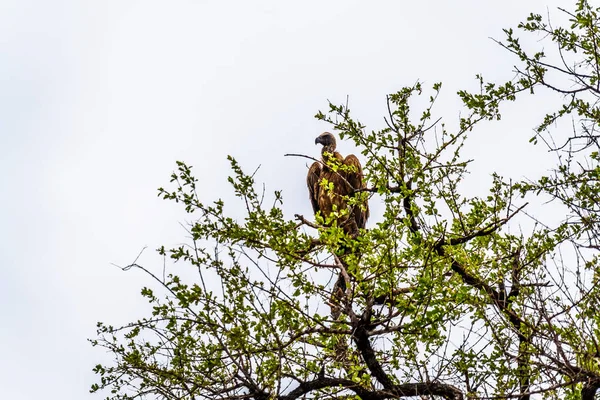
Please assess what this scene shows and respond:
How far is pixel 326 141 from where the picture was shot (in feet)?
38.6

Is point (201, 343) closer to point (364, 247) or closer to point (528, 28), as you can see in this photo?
point (364, 247)

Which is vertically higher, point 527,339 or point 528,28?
point 528,28

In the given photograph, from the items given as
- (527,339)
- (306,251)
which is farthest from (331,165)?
Result: (527,339)

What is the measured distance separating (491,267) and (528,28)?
1.73m

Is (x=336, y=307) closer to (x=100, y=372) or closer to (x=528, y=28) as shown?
(x=100, y=372)

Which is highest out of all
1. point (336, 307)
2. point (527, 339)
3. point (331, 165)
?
point (331, 165)

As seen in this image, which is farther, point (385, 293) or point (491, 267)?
point (491, 267)

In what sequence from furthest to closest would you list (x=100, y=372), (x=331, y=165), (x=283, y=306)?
(x=331, y=165)
(x=100, y=372)
(x=283, y=306)

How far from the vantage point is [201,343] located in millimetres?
5277

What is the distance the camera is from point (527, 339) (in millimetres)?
5207

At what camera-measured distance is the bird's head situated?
11750mm

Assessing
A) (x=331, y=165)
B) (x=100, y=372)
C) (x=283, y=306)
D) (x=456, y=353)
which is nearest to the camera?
(x=283, y=306)

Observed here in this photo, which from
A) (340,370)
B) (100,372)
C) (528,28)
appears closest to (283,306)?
(340,370)

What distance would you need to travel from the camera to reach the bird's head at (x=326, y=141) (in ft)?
38.5
